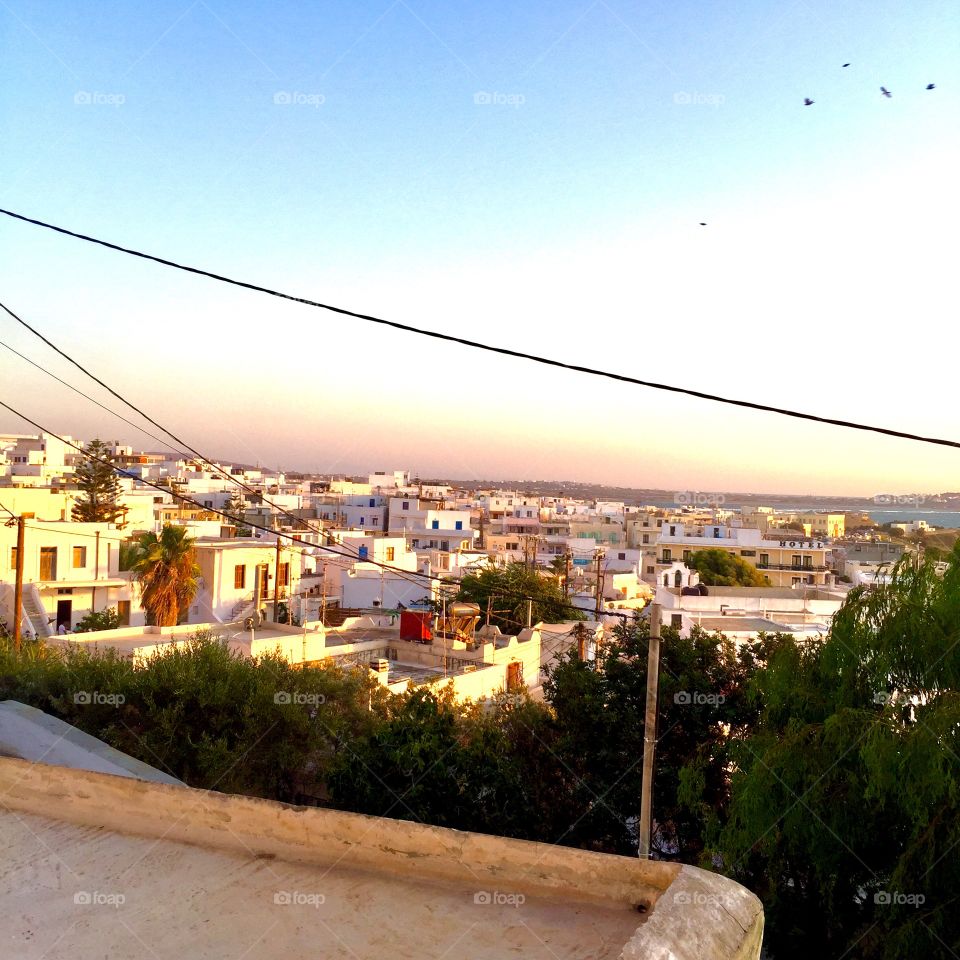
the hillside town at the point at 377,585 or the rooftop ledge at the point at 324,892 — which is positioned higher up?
the rooftop ledge at the point at 324,892

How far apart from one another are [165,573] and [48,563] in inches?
128

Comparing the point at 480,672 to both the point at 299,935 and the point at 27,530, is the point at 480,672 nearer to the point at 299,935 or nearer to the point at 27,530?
the point at 27,530

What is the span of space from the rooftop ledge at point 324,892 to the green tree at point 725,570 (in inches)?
1776

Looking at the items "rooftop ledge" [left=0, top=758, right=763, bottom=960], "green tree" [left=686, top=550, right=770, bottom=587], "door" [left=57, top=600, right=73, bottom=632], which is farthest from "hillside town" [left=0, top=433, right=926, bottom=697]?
"rooftop ledge" [left=0, top=758, right=763, bottom=960]

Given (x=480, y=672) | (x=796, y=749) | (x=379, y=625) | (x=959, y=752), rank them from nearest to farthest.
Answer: (x=959, y=752) < (x=796, y=749) < (x=480, y=672) < (x=379, y=625)

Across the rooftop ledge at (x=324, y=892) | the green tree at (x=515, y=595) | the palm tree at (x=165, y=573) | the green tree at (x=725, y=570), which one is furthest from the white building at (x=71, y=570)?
the green tree at (x=725, y=570)

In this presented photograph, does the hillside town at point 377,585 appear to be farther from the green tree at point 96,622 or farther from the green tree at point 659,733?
the green tree at point 659,733

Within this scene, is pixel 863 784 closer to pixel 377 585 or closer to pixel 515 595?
pixel 515 595

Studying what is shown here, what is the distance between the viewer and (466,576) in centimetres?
3544

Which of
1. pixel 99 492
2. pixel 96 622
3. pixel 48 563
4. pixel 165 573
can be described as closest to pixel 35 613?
pixel 96 622

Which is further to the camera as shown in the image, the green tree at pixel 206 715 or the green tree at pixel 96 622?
the green tree at pixel 96 622

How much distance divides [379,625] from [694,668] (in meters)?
12.4

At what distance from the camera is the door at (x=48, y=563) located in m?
23.2

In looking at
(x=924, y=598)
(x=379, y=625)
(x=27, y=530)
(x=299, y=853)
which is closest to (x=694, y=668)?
(x=924, y=598)
